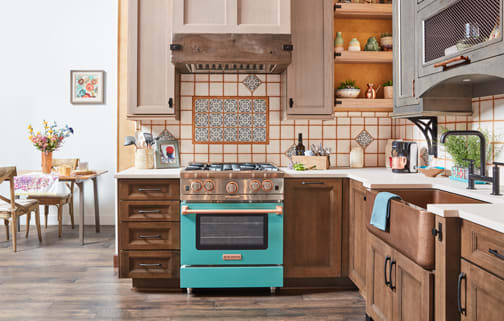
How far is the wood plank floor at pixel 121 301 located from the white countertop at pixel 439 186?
0.84 meters

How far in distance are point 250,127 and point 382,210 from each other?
1.72 m

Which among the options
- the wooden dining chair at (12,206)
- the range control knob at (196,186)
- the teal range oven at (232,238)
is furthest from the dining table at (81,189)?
the range control knob at (196,186)

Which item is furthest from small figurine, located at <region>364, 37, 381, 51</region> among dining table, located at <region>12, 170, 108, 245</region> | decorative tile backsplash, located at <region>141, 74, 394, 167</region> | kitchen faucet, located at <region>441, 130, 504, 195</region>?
dining table, located at <region>12, 170, 108, 245</region>

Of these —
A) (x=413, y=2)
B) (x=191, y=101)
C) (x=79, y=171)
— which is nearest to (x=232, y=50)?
(x=191, y=101)

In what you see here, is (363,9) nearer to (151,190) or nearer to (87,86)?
(151,190)

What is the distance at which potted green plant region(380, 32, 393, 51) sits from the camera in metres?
3.26

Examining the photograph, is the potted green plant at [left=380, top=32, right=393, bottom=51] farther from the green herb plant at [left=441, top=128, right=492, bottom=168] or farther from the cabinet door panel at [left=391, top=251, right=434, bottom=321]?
the cabinet door panel at [left=391, top=251, right=434, bottom=321]

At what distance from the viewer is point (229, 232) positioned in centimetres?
284

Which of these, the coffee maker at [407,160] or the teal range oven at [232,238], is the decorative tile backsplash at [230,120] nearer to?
the teal range oven at [232,238]

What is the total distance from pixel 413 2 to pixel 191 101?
6.04 ft

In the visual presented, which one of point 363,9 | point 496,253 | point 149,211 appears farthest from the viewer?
point 363,9

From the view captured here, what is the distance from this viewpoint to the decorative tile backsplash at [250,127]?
3477 mm

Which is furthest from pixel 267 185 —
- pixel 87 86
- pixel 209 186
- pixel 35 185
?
pixel 87 86

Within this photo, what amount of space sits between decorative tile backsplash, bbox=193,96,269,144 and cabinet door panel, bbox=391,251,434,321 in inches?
72.7
